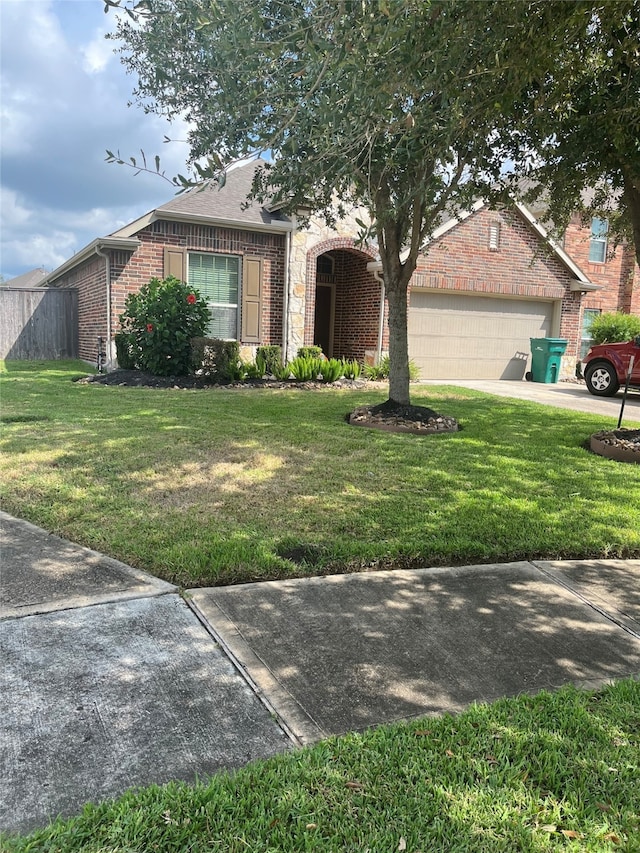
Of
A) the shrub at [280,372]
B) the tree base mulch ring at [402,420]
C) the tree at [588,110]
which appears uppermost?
the tree at [588,110]

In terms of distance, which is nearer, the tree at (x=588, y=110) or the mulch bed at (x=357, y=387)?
the tree at (x=588, y=110)

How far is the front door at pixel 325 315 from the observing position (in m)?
17.4

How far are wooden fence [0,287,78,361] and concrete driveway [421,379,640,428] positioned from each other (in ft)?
32.8

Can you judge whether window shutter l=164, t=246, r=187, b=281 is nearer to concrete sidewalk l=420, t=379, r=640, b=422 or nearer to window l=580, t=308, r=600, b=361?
concrete sidewalk l=420, t=379, r=640, b=422

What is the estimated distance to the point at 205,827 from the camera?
1785 millimetres

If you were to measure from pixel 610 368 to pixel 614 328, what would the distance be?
519 cm

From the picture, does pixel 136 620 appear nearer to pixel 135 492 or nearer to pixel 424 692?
pixel 424 692

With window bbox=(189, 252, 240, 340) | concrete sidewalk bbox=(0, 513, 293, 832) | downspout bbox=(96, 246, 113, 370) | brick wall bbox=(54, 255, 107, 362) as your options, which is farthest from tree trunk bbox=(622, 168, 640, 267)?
brick wall bbox=(54, 255, 107, 362)

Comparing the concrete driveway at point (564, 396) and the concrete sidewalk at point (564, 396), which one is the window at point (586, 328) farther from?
the concrete driveway at point (564, 396)

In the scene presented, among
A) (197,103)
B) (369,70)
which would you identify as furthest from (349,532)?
(197,103)

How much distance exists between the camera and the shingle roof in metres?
13.3

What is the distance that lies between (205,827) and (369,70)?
12.3ft

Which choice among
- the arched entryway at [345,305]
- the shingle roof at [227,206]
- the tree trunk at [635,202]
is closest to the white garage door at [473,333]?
the arched entryway at [345,305]

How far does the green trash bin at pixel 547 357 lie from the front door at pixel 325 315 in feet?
18.2
